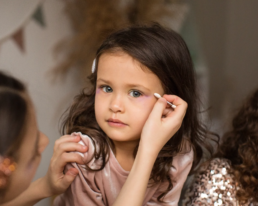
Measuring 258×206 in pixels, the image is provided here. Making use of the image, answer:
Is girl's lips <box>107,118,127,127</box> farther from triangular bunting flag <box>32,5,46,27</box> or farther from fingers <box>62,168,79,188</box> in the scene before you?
triangular bunting flag <box>32,5,46,27</box>

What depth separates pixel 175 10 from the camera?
1528 millimetres

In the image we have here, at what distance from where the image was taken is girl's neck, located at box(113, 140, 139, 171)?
3.61 feet

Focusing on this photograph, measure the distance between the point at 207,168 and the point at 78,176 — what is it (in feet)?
1.77

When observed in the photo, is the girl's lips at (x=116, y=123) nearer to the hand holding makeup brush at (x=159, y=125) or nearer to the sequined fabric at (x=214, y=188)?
the hand holding makeup brush at (x=159, y=125)

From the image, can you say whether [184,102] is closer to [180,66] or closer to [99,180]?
[180,66]

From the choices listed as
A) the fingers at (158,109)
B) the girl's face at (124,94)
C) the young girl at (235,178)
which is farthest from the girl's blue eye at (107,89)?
the young girl at (235,178)

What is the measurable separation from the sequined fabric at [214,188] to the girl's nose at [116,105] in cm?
53

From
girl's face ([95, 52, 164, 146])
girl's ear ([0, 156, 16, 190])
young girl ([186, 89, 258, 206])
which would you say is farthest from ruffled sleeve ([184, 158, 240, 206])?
girl's ear ([0, 156, 16, 190])

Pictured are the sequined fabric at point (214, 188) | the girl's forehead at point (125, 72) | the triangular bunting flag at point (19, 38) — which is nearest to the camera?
the girl's forehead at point (125, 72)

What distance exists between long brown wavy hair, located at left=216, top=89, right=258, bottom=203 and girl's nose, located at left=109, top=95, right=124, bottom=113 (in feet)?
1.96

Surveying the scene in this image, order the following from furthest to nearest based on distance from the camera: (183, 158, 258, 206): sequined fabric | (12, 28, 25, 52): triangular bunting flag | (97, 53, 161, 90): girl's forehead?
(183, 158, 258, 206): sequined fabric, (12, 28, 25, 52): triangular bunting flag, (97, 53, 161, 90): girl's forehead

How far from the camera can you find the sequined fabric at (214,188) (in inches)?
48.2

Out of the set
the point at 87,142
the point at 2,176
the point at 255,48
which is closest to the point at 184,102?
the point at 87,142

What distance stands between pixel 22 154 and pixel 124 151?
0.33 m
